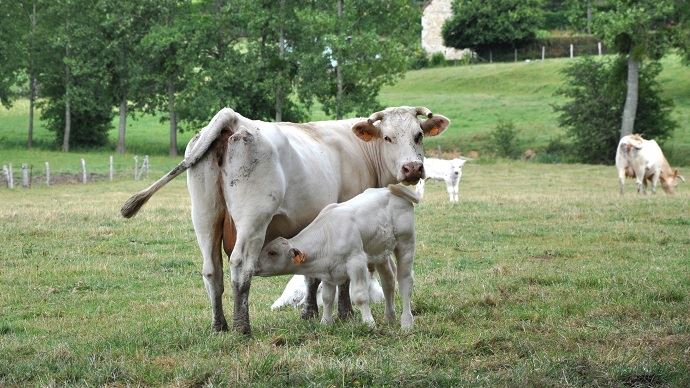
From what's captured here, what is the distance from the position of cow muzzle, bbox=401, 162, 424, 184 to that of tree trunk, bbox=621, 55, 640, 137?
42.9 metres

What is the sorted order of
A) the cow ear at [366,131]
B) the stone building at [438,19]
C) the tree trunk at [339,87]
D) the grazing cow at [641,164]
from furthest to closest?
the stone building at [438,19], the tree trunk at [339,87], the grazing cow at [641,164], the cow ear at [366,131]

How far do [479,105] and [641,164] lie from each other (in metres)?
42.5

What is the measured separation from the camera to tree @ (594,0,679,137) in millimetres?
45281

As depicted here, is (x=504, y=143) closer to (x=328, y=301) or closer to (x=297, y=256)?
(x=328, y=301)

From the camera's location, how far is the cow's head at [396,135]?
9.66 m

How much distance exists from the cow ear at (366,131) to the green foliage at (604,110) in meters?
44.1

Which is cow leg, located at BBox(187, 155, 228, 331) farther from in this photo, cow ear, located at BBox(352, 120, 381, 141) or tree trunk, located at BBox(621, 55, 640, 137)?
tree trunk, located at BBox(621, 55, 640, 137)

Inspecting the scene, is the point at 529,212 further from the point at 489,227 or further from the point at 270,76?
the point at 270,76

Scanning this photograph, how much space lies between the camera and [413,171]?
9.42 metres

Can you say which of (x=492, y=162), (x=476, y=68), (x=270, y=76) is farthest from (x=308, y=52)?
(x=476, y=68)

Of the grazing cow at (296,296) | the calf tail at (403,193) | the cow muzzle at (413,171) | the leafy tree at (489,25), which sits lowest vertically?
the grazing cow at (296,296)

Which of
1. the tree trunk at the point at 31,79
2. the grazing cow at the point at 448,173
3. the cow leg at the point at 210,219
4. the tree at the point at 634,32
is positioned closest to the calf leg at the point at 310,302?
the cow leg at the point at 210,219

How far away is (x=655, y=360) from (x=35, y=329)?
5.37 meters

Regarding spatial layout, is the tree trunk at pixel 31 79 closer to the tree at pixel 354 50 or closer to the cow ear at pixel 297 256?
the tree at pixel 354 50
